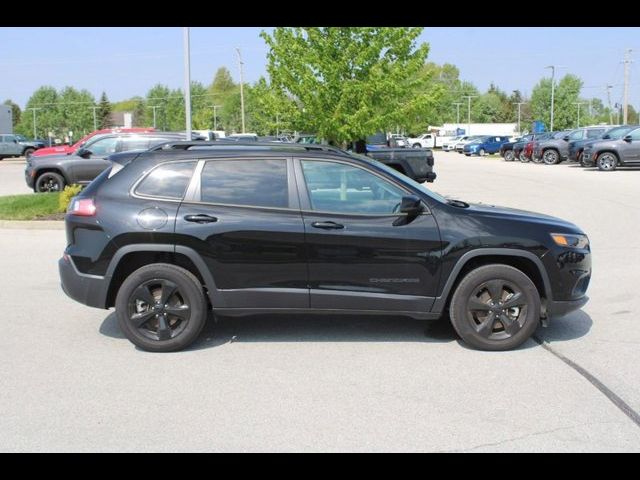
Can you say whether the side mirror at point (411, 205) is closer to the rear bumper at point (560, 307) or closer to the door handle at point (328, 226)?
the door handle at point (328, 226)

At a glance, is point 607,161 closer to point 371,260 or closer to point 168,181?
point 371,260

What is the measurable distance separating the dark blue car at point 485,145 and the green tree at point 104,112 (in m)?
72.2

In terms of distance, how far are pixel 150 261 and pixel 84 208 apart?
27.7 inches

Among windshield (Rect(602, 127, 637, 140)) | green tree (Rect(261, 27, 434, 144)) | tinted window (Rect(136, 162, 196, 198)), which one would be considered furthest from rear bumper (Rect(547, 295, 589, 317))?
windshield (Rect(602, 127, 637, 140))

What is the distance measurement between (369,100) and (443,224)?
932 centimetres

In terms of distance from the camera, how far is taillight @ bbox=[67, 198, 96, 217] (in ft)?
18.7

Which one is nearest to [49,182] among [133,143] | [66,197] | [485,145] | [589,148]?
[133,143]

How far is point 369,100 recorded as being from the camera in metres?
14.5

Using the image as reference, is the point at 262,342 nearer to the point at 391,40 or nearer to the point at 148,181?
the point at 148,181

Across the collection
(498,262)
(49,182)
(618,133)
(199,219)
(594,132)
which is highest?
(594,132)

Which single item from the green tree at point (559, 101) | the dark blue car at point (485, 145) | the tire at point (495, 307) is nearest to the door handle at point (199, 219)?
the tire at point (495, 307)

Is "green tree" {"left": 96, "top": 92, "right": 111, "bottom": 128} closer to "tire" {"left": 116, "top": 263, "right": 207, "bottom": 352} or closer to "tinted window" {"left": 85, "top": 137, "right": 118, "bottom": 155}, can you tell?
"tinted window" {"left": 85, "top": 137, "right": 118, "bottom": 155}

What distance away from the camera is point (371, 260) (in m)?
5.55

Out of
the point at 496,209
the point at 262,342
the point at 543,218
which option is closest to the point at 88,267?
the point at 262,342
